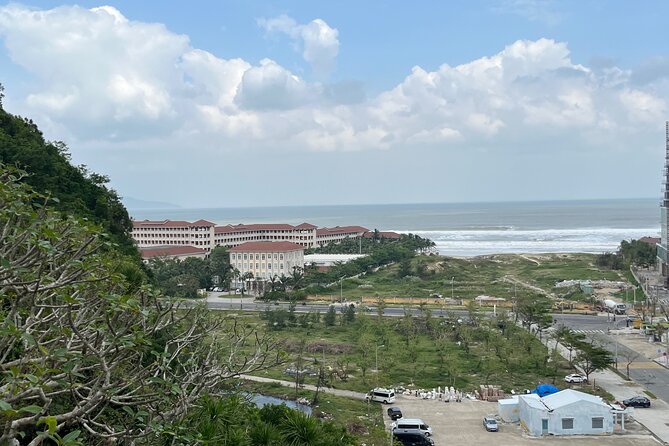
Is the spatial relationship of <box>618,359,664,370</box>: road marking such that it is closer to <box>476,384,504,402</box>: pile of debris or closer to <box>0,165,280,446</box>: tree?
<box>476,384,504,402</box>: pile of debris

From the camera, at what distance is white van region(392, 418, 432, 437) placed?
1711 cm

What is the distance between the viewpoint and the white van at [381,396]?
70.3 feet

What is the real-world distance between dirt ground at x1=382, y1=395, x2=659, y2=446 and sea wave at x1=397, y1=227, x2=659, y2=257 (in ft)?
201

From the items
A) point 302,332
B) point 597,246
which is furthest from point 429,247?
point 302,332

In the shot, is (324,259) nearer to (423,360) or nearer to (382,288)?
(382,288)

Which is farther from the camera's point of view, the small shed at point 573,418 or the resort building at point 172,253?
the resort building at point 172,253

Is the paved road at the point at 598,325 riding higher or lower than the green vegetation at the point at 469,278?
lower

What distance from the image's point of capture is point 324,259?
6606cm

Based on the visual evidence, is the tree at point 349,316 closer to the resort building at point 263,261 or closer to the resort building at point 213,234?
the resort building at point 263,261

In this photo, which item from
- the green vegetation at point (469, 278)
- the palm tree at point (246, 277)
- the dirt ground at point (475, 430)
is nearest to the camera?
the dirt ground at point (475, 430)

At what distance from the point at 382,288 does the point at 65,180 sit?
30.8 m

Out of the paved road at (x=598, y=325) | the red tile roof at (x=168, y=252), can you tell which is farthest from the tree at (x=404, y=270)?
the red tile roof at (x=168, y=252)

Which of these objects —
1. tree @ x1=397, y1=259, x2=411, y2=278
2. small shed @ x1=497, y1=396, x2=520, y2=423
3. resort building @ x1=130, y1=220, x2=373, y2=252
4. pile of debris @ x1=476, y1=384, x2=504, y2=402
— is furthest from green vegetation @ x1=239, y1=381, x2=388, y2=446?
resort building @ x1=130, y1=220, x2=373, y2=252

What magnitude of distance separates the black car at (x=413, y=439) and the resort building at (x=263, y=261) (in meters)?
37.3
